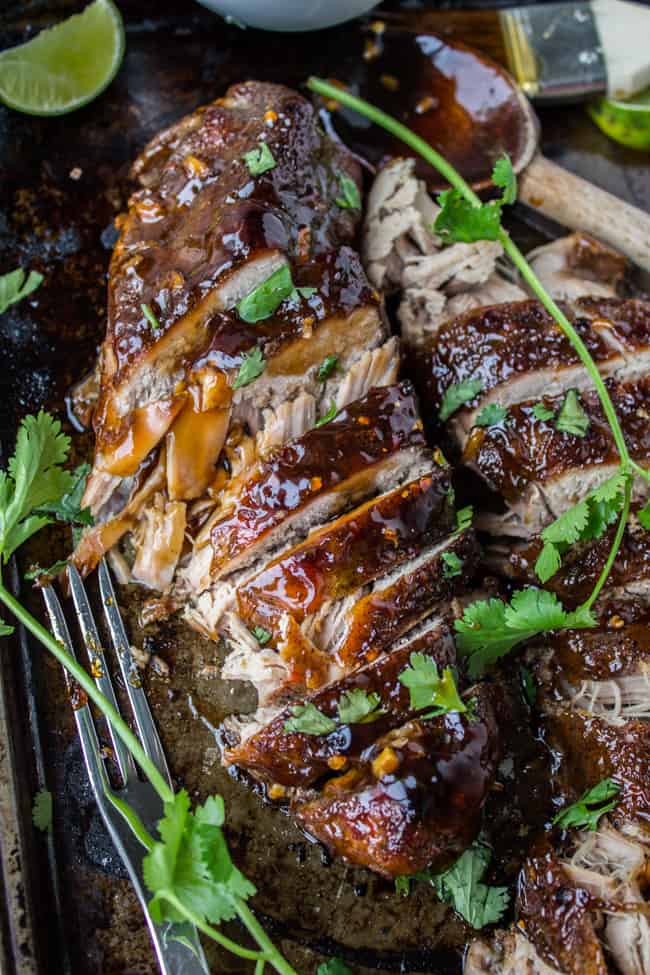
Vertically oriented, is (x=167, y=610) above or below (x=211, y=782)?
above

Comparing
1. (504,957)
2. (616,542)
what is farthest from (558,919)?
(616,542)

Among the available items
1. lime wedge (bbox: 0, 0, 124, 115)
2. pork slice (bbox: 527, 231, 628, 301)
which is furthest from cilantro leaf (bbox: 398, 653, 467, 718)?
lime wedge (bbox: 0, 0, 124, 115)

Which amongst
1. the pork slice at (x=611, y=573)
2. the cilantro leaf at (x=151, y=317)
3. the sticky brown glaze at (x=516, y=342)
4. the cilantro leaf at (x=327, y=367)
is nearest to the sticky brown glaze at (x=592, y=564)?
the pork slice at (x=611, y=573)

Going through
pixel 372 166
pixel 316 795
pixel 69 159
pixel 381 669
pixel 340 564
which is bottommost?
pixel 316 795

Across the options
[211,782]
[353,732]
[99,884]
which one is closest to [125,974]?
[99,884]

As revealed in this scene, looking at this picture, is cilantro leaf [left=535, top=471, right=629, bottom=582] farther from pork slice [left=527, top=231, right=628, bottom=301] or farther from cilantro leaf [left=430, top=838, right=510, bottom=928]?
pork slice [left=527, top=231, right=628, bottom=301]

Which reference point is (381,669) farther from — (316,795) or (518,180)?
(518,180)

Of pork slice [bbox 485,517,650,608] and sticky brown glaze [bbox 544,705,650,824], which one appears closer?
sticky brown glaze [bbox 544,705,650,824]
